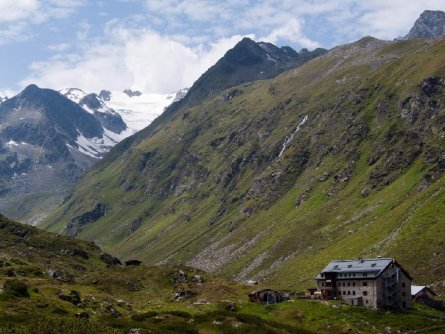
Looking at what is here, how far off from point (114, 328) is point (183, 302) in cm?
5368

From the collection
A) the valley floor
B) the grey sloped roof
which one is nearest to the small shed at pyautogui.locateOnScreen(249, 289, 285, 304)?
the valley floor

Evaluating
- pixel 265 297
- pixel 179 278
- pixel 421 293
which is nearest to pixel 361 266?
pixel 421 293

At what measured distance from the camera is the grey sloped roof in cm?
15138

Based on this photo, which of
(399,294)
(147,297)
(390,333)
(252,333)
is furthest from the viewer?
(147,297)

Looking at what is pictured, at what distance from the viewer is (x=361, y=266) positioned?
155375 millimetres

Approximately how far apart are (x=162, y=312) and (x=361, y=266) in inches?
2101

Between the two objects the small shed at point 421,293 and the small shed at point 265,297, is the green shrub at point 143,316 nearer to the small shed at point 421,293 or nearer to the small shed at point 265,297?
the small shed at point 265,297

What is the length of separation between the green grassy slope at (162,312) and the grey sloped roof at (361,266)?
1231 centimetres

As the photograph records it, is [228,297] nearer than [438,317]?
No

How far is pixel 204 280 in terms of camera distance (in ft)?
616

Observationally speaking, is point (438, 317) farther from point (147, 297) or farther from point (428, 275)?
Answer: point (147, 297)

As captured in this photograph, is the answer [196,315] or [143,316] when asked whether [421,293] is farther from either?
[143,316]

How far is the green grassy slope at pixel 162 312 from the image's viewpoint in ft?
352

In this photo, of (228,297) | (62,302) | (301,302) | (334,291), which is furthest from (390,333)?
(62,302)
